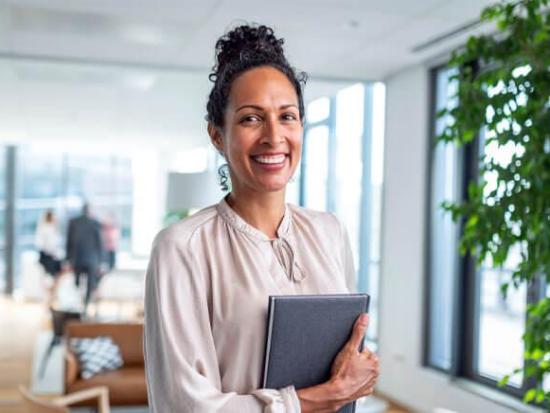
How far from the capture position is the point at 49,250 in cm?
971

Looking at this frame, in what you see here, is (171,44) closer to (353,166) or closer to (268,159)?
(353,166)

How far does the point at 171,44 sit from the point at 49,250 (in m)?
5.67

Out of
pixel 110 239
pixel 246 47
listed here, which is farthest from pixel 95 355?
pixel 110 239

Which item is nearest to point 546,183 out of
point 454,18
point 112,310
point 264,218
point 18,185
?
point 264,218

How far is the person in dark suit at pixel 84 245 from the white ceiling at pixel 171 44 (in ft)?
4.45

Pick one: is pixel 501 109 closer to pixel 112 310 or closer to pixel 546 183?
pixel 546 183

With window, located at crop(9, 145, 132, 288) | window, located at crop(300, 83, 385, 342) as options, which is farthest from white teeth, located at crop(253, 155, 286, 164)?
window, located at crop(9, 145, 132, 288)

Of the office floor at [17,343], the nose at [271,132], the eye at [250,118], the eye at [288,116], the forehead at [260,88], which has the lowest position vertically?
the office floor at [17,343]

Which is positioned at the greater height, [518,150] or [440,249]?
[518,150]

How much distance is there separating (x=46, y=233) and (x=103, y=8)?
251 inches

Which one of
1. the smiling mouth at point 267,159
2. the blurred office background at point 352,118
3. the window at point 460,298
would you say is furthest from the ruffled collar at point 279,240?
the window at point 460,298

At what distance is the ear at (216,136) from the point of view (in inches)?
47.2

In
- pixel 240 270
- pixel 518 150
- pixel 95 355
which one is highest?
pixel 518 150

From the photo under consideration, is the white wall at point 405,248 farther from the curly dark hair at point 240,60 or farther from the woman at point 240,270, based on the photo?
the curly dark hair at point 240,60
